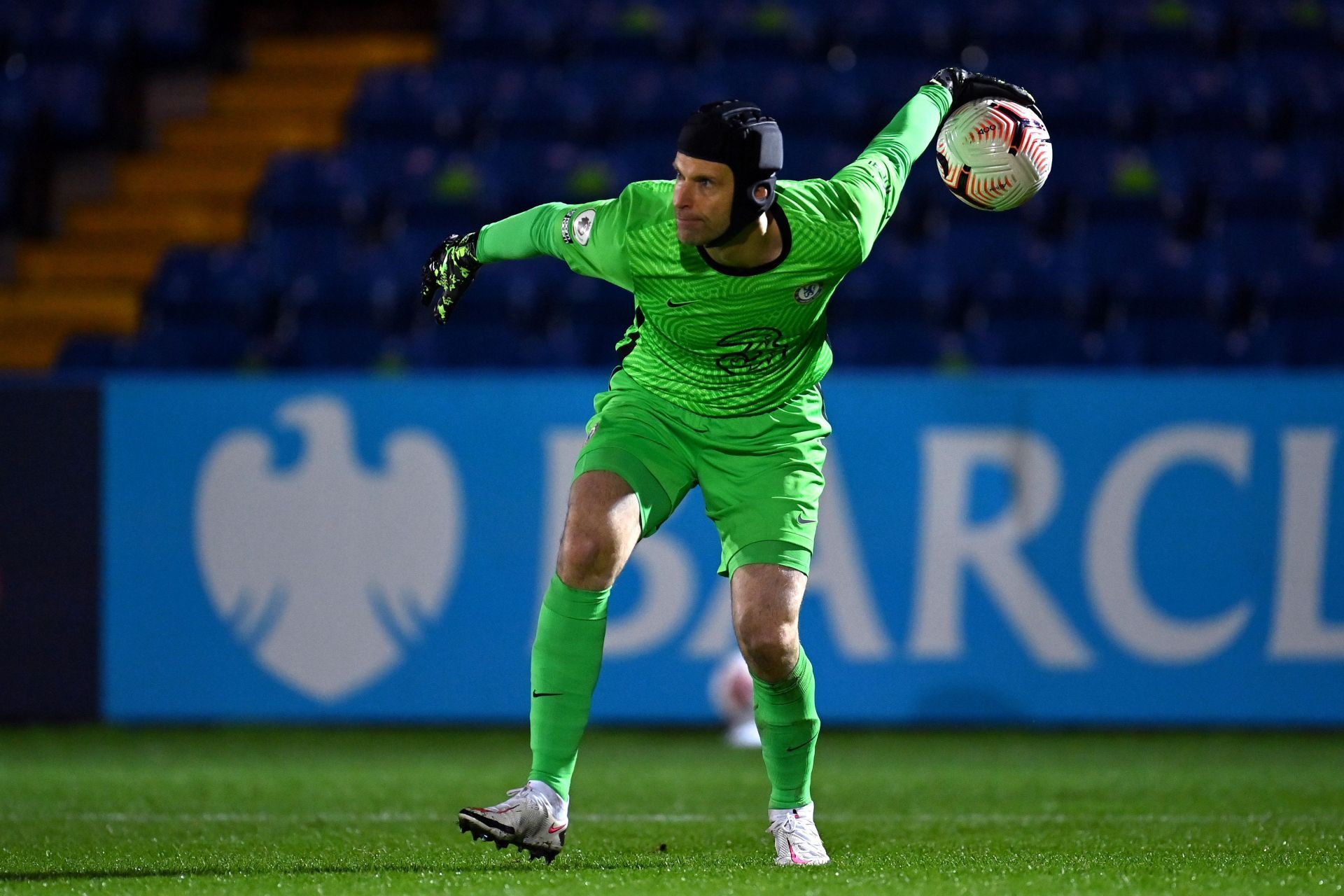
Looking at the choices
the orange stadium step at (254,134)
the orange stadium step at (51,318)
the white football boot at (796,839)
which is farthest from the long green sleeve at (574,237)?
the orange stadium step at (254,134)

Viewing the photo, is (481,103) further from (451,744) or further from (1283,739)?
(1283,739)

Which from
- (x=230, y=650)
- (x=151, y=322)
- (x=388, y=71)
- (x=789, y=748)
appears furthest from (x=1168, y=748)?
(x=388, y=71)

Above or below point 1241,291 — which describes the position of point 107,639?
below

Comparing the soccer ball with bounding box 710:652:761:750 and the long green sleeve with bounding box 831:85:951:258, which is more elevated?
the long green sleeve with bounding box 831:85:951:258

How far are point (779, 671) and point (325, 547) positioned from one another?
158 inches

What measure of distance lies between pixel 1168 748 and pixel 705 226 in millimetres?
4324

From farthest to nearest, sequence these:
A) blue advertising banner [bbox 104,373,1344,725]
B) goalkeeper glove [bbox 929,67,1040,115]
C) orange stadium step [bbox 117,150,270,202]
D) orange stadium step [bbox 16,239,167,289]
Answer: orange stadium step [bbox 117,150,270,202], orange stadium step [bbox 16,239,167,289], blue advertising banner [bbox 104,373,1344,725], goalkeeper glove [bbox 929,67,1040,115]

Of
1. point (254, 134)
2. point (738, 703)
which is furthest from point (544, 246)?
point (254, 134)

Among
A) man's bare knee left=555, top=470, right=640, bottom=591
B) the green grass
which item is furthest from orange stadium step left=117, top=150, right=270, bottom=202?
man's bare knee left=555, top=470, right=640, bottom=591

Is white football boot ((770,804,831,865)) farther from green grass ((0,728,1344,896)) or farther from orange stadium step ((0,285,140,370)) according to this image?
orange stadium step ((0,285,140,370))

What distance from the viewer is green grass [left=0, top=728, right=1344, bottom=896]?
147 inches

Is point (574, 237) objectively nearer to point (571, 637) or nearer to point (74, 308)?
point (571, 637)

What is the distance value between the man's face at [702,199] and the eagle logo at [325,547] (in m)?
4.01

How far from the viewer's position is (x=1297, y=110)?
10.7 m
